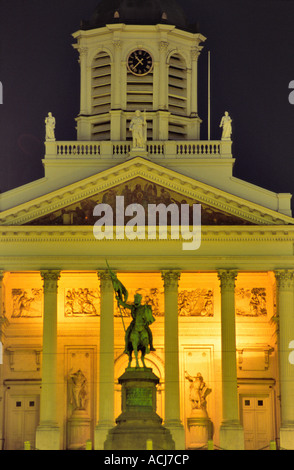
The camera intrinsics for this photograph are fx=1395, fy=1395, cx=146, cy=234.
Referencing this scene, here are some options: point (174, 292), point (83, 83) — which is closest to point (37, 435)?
point (174, 292)

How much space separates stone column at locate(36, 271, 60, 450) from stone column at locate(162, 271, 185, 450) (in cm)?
506

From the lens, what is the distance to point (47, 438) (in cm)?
6288

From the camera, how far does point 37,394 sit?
67.3m

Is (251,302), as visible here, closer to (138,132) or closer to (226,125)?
(226,125)

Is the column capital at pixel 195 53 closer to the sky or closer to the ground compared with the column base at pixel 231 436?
closer to the sky

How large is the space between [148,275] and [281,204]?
7.24m

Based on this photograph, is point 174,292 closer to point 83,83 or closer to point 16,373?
point 16,373

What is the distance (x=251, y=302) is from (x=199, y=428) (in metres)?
6.56

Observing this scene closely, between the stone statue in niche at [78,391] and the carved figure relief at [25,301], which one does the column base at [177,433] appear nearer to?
the stone statue in niche at [78,391]

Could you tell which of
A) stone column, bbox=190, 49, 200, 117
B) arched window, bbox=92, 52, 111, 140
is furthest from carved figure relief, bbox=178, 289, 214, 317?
stone column, bbox=190, 49, 200, 117

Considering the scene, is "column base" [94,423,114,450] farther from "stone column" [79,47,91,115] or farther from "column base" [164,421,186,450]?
"stone column" [79,47,91,115]

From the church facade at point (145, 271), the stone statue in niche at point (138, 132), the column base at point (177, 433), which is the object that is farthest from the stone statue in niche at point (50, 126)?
the column base at point (177, 433)

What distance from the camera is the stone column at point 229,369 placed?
207ft

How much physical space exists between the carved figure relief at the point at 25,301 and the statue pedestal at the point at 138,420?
1833 cm
